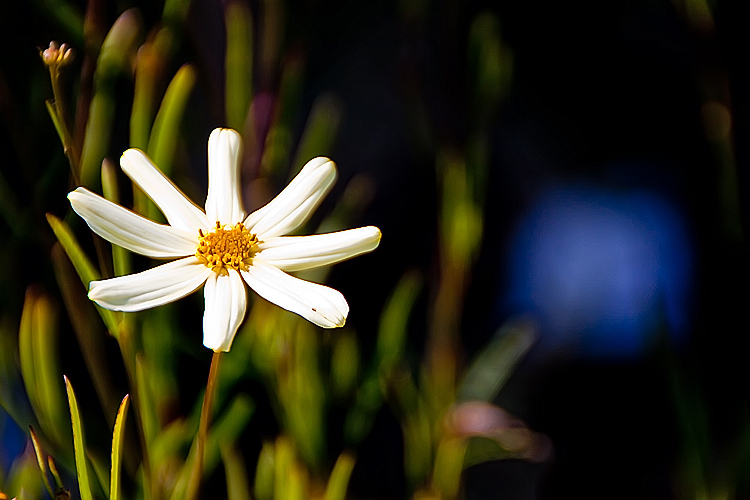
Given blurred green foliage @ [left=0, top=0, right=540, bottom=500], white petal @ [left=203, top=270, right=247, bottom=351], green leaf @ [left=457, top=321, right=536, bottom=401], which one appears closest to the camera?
white petal @ [left=203, top=270, right=247, bottom=351]

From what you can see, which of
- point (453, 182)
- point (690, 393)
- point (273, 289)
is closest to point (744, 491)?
point (690, 393)

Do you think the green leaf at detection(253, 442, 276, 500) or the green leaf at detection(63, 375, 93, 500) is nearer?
the green leaf at detection(63, 375, 93, 500)

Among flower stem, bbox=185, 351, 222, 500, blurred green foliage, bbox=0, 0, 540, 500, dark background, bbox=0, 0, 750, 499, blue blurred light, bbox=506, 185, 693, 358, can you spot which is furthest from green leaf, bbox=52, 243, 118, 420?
blue blurred light, bbox=506, 185, 693, 358

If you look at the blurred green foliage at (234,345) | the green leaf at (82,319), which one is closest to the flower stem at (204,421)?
the blurred green foliage at (234,345)

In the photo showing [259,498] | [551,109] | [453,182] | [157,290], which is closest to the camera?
[157,290]

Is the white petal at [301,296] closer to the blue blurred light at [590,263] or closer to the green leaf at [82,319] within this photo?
the green leaf at [82,319]

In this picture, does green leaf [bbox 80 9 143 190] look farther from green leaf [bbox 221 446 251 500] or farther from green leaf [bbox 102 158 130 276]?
green leaf [bbox 221 446 251 500]

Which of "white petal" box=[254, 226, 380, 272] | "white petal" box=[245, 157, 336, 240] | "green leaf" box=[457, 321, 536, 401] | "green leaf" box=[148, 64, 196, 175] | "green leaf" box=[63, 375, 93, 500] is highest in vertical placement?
"green leaf" box=[148, 64, 196, 175]

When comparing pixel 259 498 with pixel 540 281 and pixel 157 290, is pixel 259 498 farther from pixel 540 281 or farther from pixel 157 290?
pixel 540 281
